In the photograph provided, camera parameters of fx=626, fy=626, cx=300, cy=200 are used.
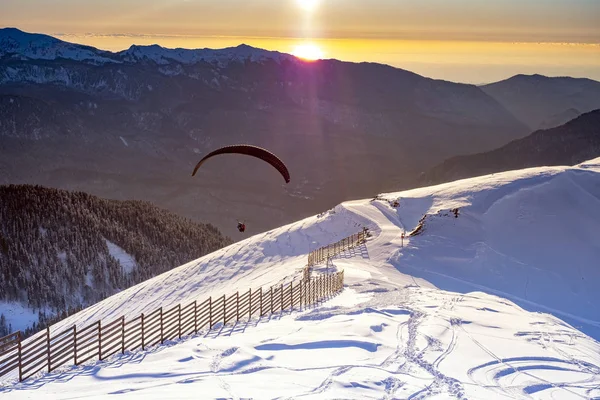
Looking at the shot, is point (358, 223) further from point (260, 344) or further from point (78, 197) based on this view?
point (78, 197)

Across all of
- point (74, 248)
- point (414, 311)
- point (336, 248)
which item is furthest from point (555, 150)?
point (414, 311)

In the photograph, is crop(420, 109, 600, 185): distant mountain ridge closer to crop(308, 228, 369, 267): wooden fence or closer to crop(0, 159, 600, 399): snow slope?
crop(0, 159, 600, 399): snow slope

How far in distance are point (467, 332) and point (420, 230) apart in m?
24.0

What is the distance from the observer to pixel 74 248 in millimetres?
130875

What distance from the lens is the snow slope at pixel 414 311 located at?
52.5ft

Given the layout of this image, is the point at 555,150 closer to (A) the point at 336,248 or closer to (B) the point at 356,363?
(A) the point at 336,248

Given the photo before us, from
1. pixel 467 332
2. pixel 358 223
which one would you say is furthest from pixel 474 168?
pixel 467 332

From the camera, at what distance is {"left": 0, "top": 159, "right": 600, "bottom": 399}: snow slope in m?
16.0

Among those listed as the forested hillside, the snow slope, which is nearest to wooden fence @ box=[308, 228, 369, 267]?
the snow slope

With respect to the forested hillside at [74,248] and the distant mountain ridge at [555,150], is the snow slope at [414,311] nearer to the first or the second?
the forested hillside at [74,248]

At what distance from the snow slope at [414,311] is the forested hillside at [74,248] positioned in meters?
79.9

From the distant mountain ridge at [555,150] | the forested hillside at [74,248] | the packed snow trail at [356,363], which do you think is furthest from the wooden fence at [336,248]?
the distant mountain ridge at [555,150]

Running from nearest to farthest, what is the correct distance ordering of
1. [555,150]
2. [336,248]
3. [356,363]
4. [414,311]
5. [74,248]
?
[356,363] → [414,311] → [336,248] → [74,248] → [555,150]

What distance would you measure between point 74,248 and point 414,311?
11781 cm
